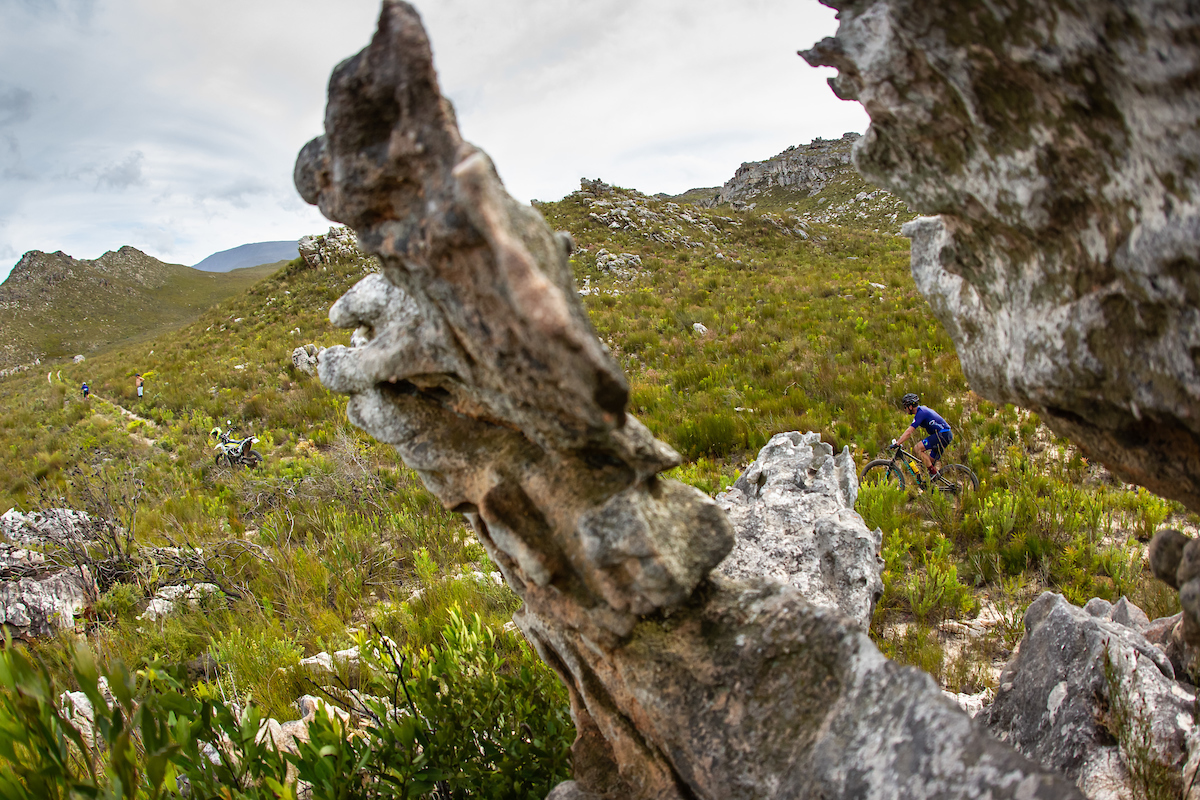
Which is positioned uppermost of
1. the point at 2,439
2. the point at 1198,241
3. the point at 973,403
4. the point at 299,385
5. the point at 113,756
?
the point at 2,439

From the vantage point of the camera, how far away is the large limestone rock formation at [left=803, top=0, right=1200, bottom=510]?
1.29 metres

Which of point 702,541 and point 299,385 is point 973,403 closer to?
point 702,541

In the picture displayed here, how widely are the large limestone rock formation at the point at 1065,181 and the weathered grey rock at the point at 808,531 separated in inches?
68.7

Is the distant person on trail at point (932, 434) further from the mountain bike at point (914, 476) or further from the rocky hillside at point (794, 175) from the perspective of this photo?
the rocky hillside at point (794, 175)

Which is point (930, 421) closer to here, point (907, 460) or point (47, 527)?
point (907, 460)

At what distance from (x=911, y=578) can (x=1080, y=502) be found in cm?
225

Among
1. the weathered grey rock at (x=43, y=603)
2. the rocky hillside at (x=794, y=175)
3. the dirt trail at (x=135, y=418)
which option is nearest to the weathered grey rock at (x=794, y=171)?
the rocky hillside at (x=794, y=175)

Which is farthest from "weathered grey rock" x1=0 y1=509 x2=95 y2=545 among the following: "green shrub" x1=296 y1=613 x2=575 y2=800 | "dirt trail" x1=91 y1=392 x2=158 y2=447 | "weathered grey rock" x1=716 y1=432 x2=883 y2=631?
"weathered grey rock" x1=716 y1=432 x2=883 y2=631

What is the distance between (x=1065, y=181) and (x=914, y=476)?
5.92m

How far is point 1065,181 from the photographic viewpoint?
153 cm

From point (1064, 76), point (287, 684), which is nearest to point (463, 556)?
point (287, 684)

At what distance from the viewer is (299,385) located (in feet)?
46.7

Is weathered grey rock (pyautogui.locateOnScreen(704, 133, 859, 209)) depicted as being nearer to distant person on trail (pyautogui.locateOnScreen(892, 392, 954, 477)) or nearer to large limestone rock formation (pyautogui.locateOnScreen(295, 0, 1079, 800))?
distant person on trail (pyautogui.locateOnScreen(892, 392, 954, 477))

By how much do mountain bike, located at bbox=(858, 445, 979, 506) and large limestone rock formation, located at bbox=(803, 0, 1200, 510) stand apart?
4628mm
